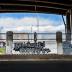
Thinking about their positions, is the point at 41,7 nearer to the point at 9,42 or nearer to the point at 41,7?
the point at 41,7

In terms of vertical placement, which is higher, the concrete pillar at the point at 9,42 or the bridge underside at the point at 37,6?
the bridge underside at the point at 37,6

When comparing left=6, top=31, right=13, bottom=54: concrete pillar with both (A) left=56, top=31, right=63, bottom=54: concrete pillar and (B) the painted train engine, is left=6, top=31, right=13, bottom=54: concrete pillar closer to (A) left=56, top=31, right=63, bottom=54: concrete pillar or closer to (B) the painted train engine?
(B) the painted train engine

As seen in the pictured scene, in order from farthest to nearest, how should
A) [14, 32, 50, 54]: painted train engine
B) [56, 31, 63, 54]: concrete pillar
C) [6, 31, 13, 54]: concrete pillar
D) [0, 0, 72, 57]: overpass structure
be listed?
1. [0, 0, 72, 57]: overpass structure
2. [14, 32, 50, 54]: painted train engine
3. [56, 31, 63, 54]: concrete pillar
4. [6, 31, 13, 54]: concrete pillar

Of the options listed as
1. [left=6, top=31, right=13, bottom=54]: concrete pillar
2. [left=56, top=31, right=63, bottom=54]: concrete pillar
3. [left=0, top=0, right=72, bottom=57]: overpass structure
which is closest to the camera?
[left=6, top=31, right=13, bottom=54]: concrete pillar

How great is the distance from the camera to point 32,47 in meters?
32.8

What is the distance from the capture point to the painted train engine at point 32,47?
32344 mm

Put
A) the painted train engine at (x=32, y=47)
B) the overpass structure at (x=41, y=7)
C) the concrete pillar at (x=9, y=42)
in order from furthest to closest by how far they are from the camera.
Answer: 1. the overpass structure at (x=41, y=7)
2. the painted train engine at (x=32, y=47)
3. the concrete pillar at (x=9, y=42)

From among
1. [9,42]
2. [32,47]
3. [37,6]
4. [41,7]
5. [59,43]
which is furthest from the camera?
[41,7]

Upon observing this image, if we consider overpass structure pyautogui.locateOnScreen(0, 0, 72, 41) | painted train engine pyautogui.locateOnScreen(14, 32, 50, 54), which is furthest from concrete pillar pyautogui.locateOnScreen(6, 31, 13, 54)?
overpass structure pyautogui.locateOnScreen(0, 0, 72, 41)

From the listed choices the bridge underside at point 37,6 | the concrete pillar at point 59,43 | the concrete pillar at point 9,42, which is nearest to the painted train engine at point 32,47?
the concrete pillar at point 9,42

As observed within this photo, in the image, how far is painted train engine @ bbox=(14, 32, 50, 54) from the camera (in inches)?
1273

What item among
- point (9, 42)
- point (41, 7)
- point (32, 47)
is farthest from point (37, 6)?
point (9, 42)

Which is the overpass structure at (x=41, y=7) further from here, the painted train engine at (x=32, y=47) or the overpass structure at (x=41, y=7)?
the painted train engine at (x=32, y=47)

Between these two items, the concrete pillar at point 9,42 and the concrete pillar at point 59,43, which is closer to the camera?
the concrete pillar at point 9,42
